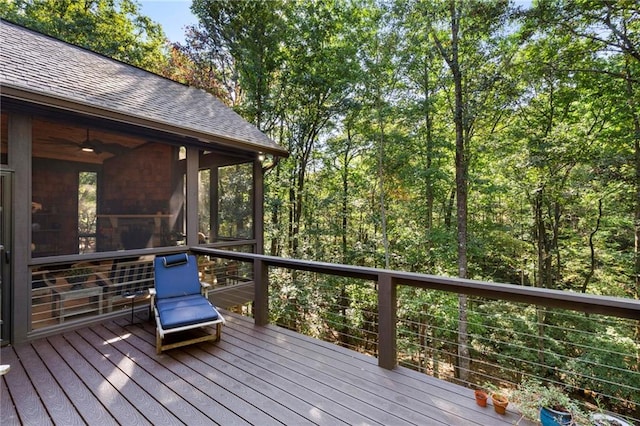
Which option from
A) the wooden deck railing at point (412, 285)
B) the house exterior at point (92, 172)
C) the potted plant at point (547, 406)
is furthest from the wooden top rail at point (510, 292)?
the house exterior at point (92, 172)

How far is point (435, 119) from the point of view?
10.7 meters

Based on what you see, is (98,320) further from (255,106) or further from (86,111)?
(255,106)

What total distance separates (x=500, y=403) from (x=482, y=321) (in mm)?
9622

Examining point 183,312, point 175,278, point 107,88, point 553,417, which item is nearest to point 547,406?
point 553,417

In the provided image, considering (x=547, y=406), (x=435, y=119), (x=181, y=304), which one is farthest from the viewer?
(x=435, y=119)

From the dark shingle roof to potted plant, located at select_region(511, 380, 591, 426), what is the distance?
195 inches

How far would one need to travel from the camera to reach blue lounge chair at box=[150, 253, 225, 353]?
315 cm

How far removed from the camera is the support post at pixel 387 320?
2.76 meters

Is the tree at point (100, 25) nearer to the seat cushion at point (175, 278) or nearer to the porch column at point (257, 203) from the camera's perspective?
the porch column at point (257, 203)

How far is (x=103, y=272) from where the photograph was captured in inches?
163

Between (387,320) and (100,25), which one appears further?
(100,25)

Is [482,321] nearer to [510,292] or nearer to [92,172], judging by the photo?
[510,292]

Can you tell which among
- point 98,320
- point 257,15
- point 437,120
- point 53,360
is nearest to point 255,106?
point 257,15

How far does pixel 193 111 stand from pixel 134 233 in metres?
2.51
